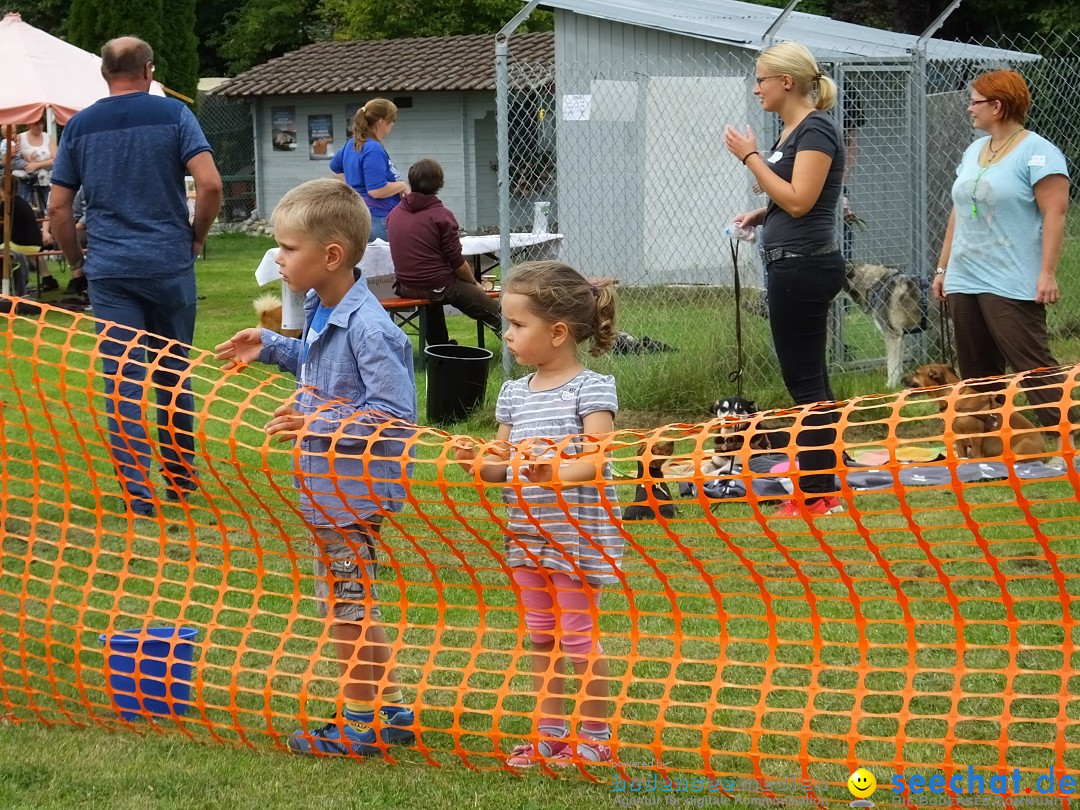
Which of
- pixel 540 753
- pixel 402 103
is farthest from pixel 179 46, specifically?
pixel 540 753

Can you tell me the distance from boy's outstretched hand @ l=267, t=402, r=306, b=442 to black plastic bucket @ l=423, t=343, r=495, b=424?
4795 mm

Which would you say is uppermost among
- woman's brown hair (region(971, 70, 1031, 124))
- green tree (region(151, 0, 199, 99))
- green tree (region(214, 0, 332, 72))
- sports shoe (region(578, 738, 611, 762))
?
green tree (region(214, 0, 332, 72))

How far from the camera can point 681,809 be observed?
3219 millimetres

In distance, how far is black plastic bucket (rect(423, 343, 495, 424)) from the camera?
8.34m

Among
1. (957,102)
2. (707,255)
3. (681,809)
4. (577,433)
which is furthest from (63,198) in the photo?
(957,102)

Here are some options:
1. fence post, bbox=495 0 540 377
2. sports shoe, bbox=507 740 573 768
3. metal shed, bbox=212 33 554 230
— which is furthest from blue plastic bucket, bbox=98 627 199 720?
metal shed, bbox=212 33 554 230

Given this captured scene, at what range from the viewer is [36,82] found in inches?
497

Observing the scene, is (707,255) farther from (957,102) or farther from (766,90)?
(766,90)

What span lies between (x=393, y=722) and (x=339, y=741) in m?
0.20

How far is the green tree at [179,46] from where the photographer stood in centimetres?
2517

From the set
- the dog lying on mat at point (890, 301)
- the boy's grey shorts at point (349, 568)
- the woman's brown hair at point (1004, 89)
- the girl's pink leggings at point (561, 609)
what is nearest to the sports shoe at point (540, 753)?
the girl's pink leggings at point (561, 609)

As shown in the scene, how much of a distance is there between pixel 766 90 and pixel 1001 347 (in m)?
1.73

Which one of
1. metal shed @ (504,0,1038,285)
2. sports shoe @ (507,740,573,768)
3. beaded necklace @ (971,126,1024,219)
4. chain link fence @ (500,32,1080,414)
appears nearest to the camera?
sports shoe @ (507,740,573,768)

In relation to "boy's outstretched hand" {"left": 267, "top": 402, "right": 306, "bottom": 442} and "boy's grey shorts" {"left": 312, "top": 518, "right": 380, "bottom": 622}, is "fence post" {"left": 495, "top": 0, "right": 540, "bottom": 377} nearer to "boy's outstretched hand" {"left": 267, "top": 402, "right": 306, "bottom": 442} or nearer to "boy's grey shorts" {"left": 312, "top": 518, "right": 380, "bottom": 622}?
"boy's grey shorts" {"left": 312, "top": 518, "right": 380, "bottom": 622}
